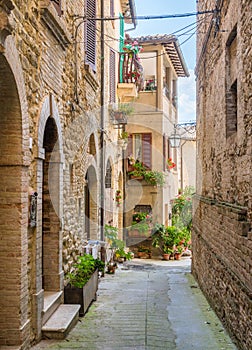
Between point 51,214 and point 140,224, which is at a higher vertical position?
point 51,214

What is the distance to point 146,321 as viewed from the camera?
7.05 m

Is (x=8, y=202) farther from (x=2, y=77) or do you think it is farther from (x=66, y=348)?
(x=66, y=348)

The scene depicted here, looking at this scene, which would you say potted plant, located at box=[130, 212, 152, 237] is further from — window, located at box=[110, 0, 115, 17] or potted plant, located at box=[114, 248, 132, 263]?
window, located at box=[110, 0, 115, 17]

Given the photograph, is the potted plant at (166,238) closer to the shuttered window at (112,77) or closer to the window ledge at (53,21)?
the shuttered window at (112,77)

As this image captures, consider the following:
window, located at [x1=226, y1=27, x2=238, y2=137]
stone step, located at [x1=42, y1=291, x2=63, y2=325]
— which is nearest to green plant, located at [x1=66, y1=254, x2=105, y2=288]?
stone step, located at [x1=42, y1=291, x2=63, y2=325]

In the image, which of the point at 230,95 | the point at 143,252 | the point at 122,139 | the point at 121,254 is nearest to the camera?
the point at 230,95

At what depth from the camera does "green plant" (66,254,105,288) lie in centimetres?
759

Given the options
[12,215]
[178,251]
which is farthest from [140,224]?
[12,215]

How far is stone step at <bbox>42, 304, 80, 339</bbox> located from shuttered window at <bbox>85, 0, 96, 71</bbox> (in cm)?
538

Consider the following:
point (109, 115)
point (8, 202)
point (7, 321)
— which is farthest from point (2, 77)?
point (109, 115)

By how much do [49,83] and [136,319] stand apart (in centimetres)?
409

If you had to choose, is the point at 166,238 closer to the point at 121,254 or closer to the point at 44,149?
the point at 121,254

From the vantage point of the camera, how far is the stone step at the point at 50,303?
602 cm

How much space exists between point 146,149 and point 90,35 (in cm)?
900
